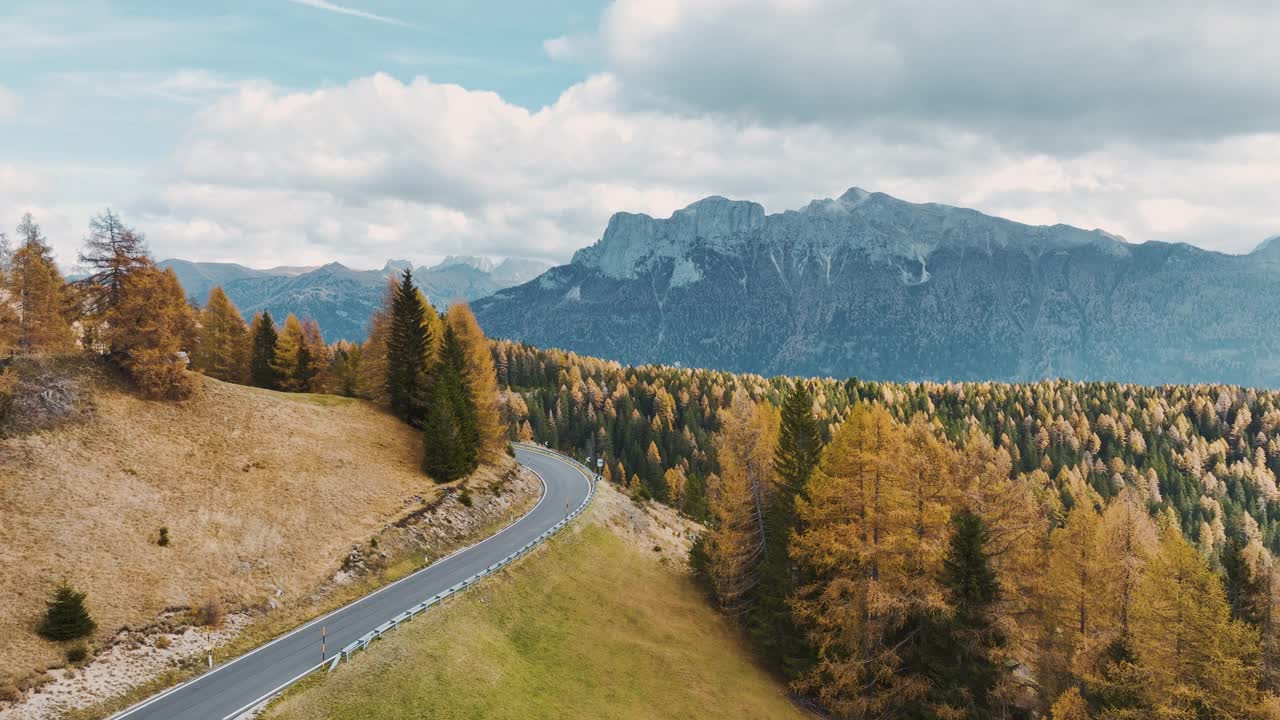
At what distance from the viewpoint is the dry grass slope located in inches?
1369

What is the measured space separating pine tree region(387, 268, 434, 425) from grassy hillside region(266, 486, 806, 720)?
71.5 ft

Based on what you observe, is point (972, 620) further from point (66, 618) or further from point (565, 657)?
point (66, 618)

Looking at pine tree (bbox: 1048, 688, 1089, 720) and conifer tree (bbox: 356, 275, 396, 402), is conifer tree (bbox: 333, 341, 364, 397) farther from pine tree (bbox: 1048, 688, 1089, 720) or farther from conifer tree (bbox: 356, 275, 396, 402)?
pine tree (bbox: 1048, 688, 1089, 720)

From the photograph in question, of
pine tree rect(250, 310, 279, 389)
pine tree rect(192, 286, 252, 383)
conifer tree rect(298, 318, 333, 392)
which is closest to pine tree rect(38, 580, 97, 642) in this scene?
pine tree rect(250, 310, 279, 389)

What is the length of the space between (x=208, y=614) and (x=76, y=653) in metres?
5.98

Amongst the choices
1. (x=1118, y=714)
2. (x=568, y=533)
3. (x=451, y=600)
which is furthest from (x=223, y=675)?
(x=1118, y=714)

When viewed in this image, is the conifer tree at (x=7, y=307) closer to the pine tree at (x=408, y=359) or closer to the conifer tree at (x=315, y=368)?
the pine tree at (x=408, y=359)

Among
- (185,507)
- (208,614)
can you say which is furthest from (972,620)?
(185,507)

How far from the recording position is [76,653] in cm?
3047

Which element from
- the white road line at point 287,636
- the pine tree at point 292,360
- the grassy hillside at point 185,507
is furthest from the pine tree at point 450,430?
the pine tree at point 292,360

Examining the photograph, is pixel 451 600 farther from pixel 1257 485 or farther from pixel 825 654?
pixel 1257 485

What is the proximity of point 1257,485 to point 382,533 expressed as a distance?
18797 centimetres

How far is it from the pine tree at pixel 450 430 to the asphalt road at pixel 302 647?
25.6 feet

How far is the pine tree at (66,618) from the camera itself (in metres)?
31.0
